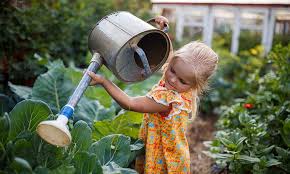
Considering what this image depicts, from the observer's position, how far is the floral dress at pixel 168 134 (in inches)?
89.8

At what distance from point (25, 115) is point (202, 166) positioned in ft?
5.35

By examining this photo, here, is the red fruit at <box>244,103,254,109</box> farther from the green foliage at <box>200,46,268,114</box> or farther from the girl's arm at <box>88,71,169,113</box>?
the girl's arm at <box>88,71,169,113</box>

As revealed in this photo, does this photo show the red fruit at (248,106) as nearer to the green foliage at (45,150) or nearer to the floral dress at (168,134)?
the floral dress at (168,134)

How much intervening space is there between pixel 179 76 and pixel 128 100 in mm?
284

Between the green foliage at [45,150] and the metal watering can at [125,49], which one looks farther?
the metal watering can at [125,49]

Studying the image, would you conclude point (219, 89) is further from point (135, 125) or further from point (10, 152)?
point (10, 152)

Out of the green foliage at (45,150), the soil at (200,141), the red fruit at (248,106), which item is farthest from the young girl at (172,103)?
the red fruit at (248,106)

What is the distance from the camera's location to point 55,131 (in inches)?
68.7

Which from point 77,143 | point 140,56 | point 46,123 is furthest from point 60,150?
point 140,56

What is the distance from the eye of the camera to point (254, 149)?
2.71 metres

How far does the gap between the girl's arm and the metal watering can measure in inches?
2.2

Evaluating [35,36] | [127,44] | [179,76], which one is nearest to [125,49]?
[127,44]

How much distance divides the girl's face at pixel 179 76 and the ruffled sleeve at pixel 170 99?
0.03 metres

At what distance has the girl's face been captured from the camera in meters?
2.20
